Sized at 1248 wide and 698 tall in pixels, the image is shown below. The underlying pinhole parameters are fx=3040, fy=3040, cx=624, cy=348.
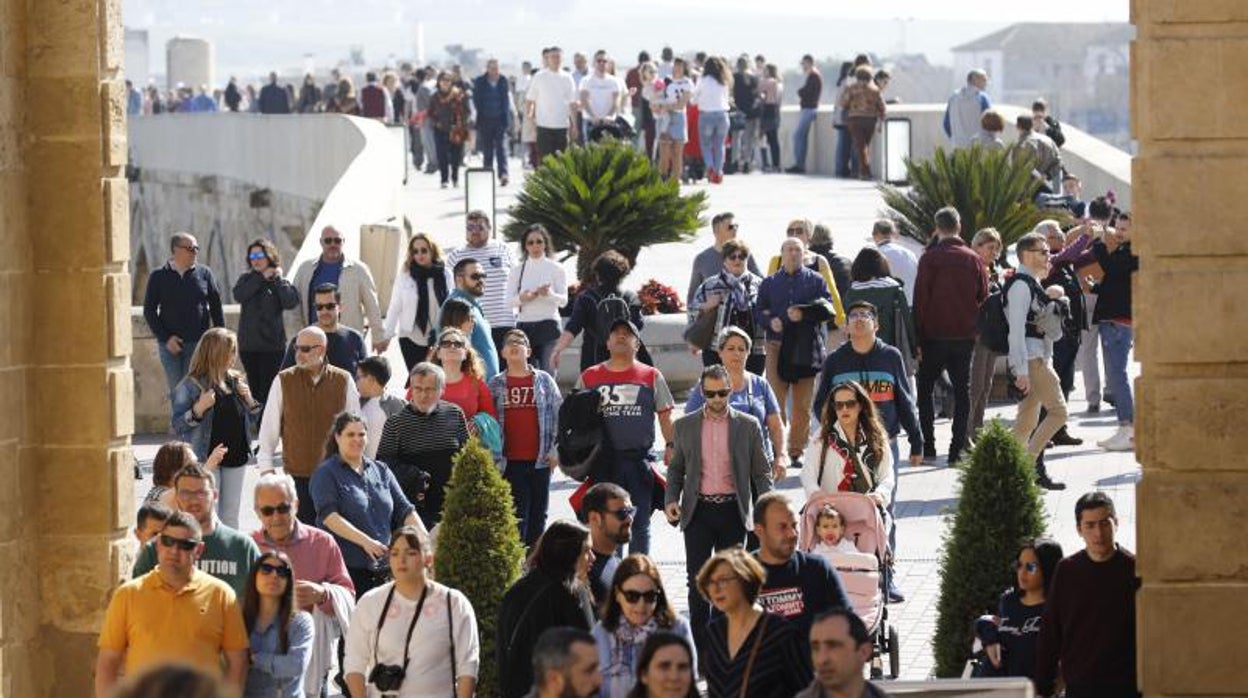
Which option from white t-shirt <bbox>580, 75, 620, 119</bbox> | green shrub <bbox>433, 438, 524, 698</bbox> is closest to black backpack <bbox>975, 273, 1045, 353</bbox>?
green shrub <bbox>433, 438, 524, 698</bbox>

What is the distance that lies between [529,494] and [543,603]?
189 inches

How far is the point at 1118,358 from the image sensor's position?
20.6 meters

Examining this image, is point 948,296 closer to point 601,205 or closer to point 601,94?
point 601,205

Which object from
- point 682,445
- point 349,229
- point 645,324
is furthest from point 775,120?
point 682,445

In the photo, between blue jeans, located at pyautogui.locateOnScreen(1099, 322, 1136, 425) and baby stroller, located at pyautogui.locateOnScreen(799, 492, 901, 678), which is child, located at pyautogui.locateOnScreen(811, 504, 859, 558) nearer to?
baby stroller, located at pyautogui.locateOnScreen(799, 492, 901, 678)

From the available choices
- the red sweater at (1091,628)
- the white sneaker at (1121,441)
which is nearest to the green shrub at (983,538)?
the red sweater at (1091,628)

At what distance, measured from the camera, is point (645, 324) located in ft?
77.2

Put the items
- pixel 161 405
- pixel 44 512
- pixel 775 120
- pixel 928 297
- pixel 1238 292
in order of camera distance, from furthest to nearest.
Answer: pixel 775 120
pixel 161 405
pixel 928 297
pixel 44 512
pixel 1238 292

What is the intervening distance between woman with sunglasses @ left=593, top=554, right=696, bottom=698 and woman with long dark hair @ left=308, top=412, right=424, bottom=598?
8.84 ft

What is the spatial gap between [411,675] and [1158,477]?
110 inches

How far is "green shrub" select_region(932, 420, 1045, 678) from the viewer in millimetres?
12562

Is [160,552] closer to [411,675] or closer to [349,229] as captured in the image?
[411,675]

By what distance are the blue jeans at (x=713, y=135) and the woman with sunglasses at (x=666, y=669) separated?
2892cm

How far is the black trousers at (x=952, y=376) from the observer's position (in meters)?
19.5
